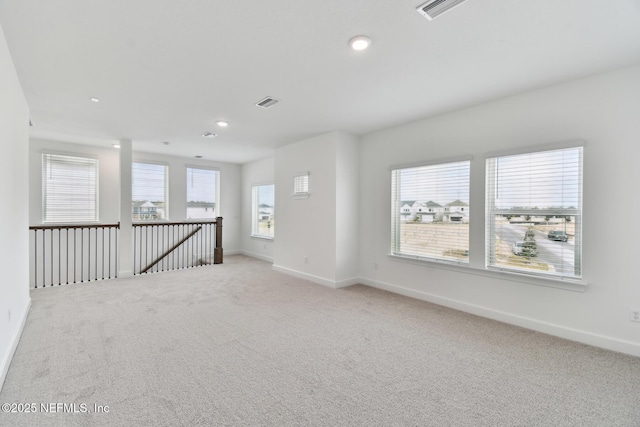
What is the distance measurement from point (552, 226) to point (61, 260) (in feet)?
28.1

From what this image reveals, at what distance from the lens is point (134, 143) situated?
6.07 m

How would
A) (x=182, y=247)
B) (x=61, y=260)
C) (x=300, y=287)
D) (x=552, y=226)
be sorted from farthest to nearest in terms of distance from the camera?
1. (x=182, y=247)
2. (x=61, y=260)
3. (x=300, y=287)
4. (x=552, y=226)

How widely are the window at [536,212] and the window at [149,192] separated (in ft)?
23.3

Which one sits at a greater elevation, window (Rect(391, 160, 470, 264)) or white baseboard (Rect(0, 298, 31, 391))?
window (Rect(391, 160, 470, 264))

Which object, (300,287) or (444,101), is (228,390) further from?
(444,101)

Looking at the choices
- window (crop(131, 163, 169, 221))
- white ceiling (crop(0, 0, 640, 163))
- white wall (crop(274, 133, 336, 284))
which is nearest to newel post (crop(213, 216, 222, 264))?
window (crop(131, 163, 169, 221))

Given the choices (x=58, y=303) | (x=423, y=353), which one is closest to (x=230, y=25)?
(x=423, y=353)

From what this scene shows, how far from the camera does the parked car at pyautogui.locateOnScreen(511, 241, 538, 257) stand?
10.8ft

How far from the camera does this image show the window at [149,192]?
6875mm

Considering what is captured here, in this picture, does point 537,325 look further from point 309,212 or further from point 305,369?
→ point 309,212

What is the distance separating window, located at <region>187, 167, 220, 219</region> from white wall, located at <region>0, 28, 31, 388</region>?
4307 millimetres

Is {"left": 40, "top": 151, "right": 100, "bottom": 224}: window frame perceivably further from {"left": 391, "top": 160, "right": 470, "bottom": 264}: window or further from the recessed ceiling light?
the recessed ceiling light

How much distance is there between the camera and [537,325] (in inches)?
126

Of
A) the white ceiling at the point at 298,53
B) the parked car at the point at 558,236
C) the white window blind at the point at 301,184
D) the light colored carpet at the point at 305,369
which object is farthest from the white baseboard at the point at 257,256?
the parked car at the point at 558,236
